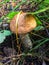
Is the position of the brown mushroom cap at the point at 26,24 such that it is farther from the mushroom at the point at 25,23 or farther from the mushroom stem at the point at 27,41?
the mushroom stem at the point at 27,41

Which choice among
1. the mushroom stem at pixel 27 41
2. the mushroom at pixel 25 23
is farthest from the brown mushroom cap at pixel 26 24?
the mushroom stem at pixel 27 41

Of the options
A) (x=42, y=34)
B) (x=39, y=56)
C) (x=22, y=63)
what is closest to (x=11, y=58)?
(x=22, y=63)

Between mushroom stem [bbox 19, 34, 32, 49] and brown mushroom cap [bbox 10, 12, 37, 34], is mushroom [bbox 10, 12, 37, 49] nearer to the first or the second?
brown mushroom cap [bbox 10, 12, 37, 34]

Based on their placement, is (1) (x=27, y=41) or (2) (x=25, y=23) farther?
(1) (x=27, y=41)

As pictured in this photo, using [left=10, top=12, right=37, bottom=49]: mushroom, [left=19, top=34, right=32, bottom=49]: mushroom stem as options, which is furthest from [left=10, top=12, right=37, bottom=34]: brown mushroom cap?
[left=19, top=34, right=32, bottom=49]: mushroom stem

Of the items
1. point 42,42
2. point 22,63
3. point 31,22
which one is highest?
point 31,22

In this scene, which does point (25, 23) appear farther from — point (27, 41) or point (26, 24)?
point (27, 41)

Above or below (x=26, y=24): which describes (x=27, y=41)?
below

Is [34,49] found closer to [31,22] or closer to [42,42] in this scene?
[42,42]

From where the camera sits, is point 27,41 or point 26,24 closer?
point 26,24

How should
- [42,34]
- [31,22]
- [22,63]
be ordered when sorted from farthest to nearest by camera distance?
1. [42,34]
2. [22,63]
3. [31,22]

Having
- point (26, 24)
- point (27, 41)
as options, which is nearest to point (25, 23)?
point (26, 24)
